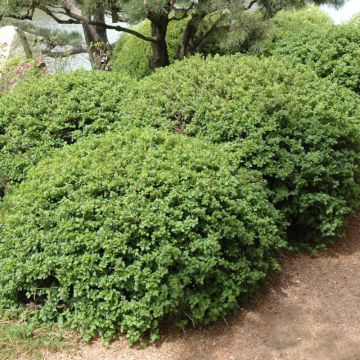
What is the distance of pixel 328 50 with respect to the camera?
5.00 meters

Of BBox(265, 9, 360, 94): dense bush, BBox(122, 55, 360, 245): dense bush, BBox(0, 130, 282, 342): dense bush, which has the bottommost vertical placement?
BBox(0, 130, 282, 342): dense bush

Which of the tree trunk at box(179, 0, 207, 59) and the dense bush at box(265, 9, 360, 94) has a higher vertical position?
the tree trunk at box(179, 0, 207, 59)

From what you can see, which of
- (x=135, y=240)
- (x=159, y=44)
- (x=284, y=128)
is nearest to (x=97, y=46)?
(x=159, y=44)

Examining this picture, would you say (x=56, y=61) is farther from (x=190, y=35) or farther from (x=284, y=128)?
(x=284, y=128)

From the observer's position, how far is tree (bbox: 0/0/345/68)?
4812 millimetres

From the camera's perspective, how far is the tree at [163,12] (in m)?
4.81

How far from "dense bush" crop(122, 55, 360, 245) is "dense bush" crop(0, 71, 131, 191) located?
32cm

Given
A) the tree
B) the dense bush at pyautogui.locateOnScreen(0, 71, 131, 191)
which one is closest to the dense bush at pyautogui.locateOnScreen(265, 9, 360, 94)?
the tree

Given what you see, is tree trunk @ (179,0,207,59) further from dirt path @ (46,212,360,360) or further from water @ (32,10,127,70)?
dirt path @ (46,212,360,360)

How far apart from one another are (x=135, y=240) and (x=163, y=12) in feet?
9.79

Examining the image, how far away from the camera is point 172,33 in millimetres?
6438

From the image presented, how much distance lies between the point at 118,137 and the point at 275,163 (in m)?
1.00

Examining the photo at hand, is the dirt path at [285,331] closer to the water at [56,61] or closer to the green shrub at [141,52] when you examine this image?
the green shrub at [141,52]

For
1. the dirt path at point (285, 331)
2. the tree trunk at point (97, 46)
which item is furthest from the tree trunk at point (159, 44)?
the dirt path at point (285, 331)
